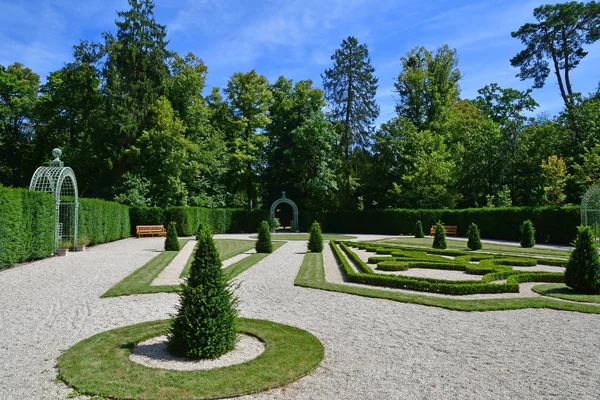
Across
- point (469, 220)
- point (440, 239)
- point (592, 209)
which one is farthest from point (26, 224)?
point (469, 220)

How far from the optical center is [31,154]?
3856 cm

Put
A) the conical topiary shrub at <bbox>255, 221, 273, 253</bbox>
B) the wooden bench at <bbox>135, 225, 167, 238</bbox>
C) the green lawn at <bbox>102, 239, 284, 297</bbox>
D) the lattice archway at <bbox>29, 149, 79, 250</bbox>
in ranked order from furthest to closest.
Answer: the wooden bench at <bbox>135, 225, 167, 238</bbox>, the conical topiary shrub at <bbox>255, 221, 273, 253</bbox>, the lattice archway at <bbox>29, 149, 79, 250</bbox>, the green lawn at <bbox>102, 239, 284, 297</bbox>

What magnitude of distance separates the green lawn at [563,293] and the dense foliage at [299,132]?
890 inches

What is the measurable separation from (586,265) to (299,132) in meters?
31.2

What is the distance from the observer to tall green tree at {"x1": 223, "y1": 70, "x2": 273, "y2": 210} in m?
39.5

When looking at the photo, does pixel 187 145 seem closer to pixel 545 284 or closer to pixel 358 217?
pixel 358 217

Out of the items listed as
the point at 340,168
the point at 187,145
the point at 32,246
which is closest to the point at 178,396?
the point at 32,246

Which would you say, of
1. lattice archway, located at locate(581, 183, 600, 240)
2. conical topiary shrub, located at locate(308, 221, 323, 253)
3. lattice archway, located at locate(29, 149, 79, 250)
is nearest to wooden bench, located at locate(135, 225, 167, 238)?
lattice archway, located at locate(29, 149, 79, 250)

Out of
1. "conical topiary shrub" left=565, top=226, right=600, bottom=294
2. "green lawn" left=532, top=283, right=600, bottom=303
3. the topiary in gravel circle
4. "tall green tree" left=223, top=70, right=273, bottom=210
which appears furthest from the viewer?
"tall green tree" left=223, top=70, right=273, bottom=210

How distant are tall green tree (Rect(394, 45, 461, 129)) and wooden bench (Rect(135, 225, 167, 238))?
25197mm

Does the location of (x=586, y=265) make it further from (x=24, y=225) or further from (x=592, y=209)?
(x=24, y=225)

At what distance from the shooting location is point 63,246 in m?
17.6

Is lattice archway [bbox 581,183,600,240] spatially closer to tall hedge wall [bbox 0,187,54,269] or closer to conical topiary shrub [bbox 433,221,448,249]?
conical topiary shrub [bbox 433,221,448,249]

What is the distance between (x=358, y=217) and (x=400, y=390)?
3505 centimetres
